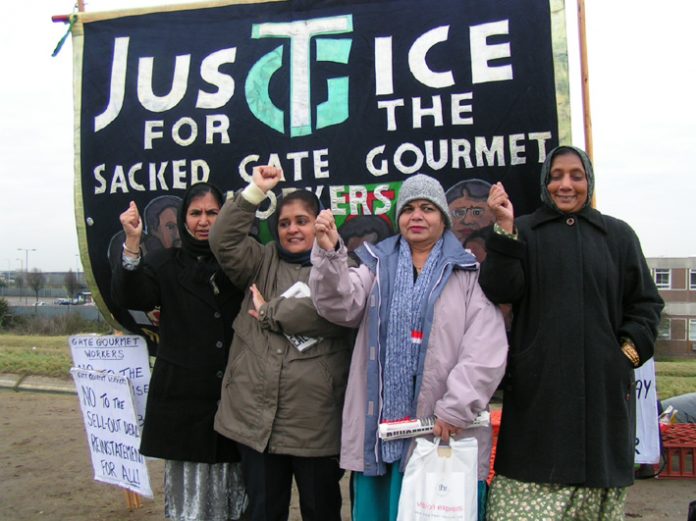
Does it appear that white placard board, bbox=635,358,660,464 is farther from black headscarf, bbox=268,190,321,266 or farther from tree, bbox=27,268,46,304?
tree, bbox=27,268,46,304

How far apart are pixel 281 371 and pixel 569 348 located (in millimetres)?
1110

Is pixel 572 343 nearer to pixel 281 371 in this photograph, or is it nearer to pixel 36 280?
pixel 281 371

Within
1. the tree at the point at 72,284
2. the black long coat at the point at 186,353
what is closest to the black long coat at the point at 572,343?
the black long coat at the point at 186,353

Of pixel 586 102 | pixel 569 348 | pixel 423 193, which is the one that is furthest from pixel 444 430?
pixel 586 102

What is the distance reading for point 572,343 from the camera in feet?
7.79

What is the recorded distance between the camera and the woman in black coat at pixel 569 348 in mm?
A: 2365

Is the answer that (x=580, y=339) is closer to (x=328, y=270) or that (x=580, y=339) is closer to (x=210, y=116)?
(x=328, y=270)

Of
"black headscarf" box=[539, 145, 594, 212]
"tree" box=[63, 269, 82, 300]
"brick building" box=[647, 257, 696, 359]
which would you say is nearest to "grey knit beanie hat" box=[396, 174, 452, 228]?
"black headscarf" box=[539, 145, 594, 212]

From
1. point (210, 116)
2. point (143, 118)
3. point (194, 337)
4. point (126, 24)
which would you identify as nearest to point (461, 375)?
point (194, 337)

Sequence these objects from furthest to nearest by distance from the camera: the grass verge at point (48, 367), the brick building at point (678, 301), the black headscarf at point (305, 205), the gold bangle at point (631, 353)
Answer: the brick building at point (678, 301)
the grass verge at point (48, 367)
the black headscarf at point (305, 205)
the gold bangle at point (631, 353)

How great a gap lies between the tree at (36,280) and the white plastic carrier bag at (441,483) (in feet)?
172

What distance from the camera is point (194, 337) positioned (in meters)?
2.97

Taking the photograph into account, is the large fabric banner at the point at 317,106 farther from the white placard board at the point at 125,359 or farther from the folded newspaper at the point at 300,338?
the folded newspaper at the point at 300,338

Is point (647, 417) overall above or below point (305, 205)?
below
